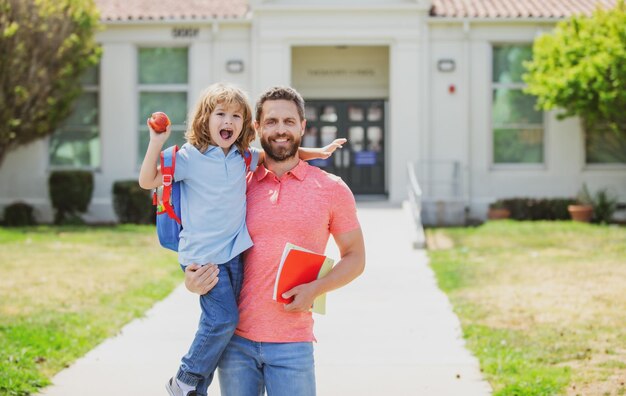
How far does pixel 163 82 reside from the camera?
64.5ft

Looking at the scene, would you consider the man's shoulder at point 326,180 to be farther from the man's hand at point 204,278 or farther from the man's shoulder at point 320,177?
the man's hand at point 204,278

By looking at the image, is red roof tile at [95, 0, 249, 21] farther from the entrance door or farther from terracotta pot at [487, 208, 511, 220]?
terracotta pot at [487, 208, 511, 220]

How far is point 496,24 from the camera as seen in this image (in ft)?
62.4

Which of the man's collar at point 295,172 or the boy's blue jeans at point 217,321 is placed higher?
the man's collar at point 295,172

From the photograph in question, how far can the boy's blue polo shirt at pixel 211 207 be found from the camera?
3.63 m

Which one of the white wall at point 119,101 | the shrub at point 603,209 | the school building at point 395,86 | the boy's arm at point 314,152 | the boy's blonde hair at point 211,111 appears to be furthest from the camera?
the white wall at point 119,101

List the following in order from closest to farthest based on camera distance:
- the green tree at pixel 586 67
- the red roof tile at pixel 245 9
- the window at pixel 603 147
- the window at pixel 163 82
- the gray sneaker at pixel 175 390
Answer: the gray sneaker at pixel 175 390
the green tree at pixel 586 67
the red roof tile at pixel 245 9
the window at pixel 603 147
the window at pixel 163 82

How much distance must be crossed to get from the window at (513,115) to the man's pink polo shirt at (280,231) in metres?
16.2

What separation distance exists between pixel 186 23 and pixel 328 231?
16073mm

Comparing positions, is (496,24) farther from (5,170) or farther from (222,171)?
(222,171)

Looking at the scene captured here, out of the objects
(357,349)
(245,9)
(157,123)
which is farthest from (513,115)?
(157,123)

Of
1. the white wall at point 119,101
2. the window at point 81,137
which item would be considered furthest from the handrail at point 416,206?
the window at point 81,137

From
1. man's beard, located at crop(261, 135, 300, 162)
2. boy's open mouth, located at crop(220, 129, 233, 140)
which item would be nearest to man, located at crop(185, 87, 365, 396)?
man's beard, located at crop(261, 135, 300, 162)

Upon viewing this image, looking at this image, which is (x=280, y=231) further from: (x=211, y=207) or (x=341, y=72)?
(x=341, y=72)
